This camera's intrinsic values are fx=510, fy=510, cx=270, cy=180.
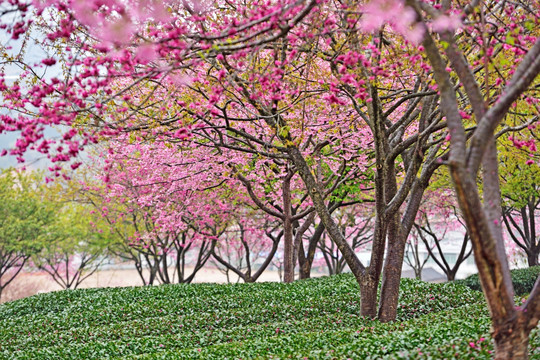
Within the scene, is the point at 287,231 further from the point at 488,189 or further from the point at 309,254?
the point at 488,189

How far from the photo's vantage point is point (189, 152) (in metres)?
15.6

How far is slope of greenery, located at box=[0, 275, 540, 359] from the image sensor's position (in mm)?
7027

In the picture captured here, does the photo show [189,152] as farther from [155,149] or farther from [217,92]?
[217,92]

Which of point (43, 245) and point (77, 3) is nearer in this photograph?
point (77, 3)

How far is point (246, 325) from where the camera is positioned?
37.1 ft

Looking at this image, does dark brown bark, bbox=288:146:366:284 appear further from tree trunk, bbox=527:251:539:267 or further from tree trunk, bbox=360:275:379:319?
tree trunk, bbox=527:251:539:267

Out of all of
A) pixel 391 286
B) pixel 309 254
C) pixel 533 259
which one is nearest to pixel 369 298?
pixel 391 286

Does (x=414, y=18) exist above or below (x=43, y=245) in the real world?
below

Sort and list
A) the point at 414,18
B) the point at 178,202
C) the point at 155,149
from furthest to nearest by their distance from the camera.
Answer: the point at 178,202 < the point at 155,149 < the point at 414,18

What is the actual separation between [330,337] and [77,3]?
6.17 m

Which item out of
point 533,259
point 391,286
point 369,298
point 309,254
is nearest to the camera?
point 391,286

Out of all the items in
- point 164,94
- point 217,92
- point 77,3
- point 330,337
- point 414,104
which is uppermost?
point 164,94

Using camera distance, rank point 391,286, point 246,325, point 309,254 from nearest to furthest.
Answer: point 391,286 → point 246,325 → point 309,254

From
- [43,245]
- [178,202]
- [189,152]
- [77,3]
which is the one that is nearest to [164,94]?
[189,152]
